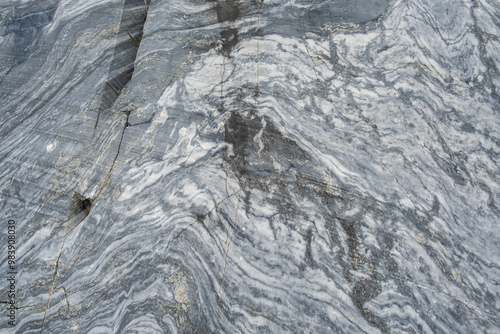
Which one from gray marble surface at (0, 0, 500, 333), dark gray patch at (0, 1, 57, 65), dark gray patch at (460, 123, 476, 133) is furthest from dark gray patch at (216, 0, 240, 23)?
dark gray patch at (460, 123, 476, 133)

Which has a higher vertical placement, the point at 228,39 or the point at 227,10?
the point at 227,10

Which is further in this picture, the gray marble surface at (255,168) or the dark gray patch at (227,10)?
the dark gray patch at (227,10)

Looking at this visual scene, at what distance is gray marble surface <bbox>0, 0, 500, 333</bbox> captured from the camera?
165 cm

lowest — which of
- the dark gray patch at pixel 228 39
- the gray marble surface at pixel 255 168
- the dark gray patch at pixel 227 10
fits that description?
the gray marble surface at pixel 255 168

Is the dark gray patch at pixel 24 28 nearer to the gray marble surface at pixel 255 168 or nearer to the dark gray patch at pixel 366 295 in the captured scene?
the gray marble surface at pixel 255 168

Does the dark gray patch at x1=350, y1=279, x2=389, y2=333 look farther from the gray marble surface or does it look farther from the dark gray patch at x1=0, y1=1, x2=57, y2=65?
the dark gray patch at x1=0, y1=1, x2=57, y2=65

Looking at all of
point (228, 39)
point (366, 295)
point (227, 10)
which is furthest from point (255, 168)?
point (227, 10)

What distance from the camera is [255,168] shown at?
1.94m

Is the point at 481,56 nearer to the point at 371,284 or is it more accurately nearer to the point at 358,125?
the point at 358,125

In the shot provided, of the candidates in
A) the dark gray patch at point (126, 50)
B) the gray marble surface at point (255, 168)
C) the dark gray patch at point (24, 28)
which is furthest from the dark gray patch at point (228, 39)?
the dark gray patch at point (24, 28)

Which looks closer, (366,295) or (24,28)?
(366,295)

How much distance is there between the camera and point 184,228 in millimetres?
1814

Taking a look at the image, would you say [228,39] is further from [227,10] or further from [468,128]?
[468,128]

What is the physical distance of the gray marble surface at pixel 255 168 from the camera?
1.65 metres
